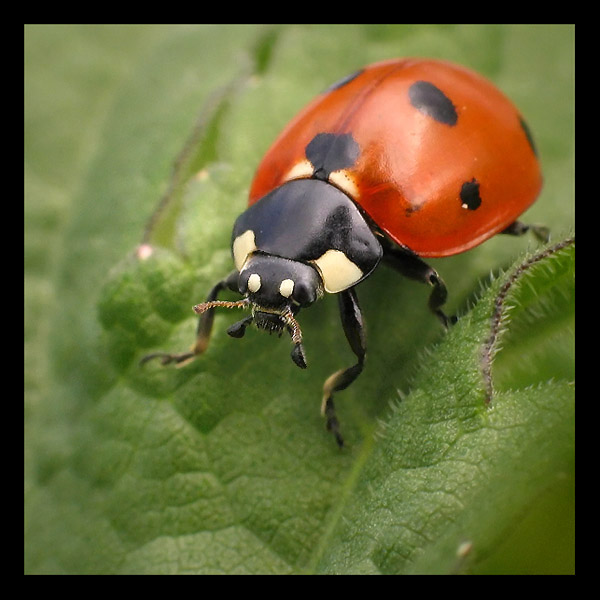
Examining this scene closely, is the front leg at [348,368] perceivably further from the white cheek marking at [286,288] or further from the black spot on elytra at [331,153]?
the black spot on elytra at [331,153]

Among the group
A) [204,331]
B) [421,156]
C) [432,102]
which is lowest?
[204,331]

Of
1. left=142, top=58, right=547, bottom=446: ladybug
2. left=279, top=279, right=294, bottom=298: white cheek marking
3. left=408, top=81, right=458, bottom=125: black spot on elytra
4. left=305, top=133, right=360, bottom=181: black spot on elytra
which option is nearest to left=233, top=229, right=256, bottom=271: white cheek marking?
left=142, top=58, right=547, bottom=446: ladybug

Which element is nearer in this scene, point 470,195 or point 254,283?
point 254,283

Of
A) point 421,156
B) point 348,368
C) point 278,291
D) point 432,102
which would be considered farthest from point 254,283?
point 432,102

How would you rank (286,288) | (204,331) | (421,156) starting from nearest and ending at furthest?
(286,288), (421,156), (204,331)

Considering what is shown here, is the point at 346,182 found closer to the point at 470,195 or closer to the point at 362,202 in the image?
the point at 362,202

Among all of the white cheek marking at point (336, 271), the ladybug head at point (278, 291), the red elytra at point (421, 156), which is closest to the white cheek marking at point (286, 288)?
the ladybug head at point (278, 291)
